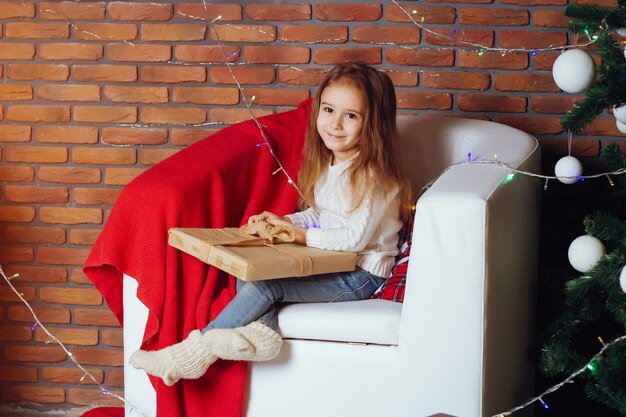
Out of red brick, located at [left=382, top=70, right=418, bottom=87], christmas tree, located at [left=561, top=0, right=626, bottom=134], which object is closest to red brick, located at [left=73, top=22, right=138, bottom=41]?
red brick, located at [left=382, top=70, right=418, bottom=87]

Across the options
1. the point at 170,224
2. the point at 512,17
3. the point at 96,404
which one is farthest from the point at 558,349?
the point at 96,404

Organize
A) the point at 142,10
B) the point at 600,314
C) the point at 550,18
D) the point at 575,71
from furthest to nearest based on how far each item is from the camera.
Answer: the point at 142,10, the point at 550,18, the point at 600,314, the point at 575,71

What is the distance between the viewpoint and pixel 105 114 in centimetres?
269

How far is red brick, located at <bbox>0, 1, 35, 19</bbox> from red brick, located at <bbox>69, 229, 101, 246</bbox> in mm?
697

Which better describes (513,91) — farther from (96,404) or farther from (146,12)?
(96,404)

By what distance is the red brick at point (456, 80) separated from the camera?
2580mm

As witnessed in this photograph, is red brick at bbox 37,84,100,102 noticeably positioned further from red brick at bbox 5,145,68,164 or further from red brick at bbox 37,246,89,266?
red brick at bbox 37,246,89,266

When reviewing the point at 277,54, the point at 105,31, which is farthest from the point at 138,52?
the point at 277,54

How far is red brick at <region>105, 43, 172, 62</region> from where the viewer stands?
8.68ft

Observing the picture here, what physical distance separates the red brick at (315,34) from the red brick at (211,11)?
0.50ft

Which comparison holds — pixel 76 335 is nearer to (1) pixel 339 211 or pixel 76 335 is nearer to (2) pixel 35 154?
(2) pixel 35 154

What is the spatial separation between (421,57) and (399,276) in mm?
839

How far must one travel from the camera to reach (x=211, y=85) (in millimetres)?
2660

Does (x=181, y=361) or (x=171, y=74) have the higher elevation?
(x=171, y=74)
